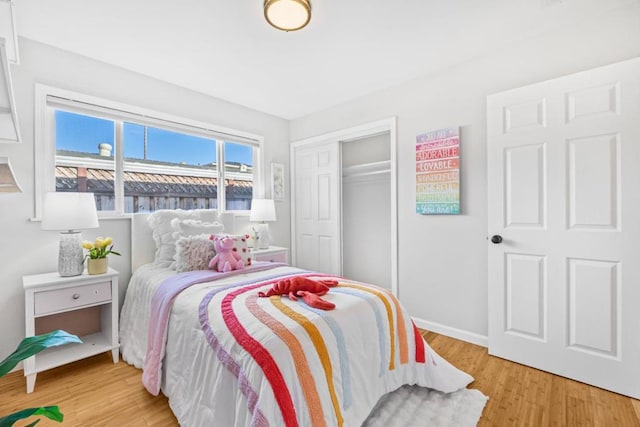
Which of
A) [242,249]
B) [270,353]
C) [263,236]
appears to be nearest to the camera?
[270,353]

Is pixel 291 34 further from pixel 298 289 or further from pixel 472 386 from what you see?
pixel 472 386

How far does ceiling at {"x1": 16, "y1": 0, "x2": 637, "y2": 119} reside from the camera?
1.95m

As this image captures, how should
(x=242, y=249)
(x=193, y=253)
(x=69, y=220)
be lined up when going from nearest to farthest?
1. (x=69, y=220)
2. (x=193, y=253)
3. (x=242, y=249)

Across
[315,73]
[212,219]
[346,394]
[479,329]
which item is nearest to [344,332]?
[346,394]

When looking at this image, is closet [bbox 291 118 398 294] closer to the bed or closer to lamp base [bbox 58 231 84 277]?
the bed

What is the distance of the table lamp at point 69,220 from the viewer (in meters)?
2.04

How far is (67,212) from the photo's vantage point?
6.81 feet

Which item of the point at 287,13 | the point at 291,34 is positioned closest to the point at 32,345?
Result: the point at 287,13

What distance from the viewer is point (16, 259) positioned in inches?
86.6

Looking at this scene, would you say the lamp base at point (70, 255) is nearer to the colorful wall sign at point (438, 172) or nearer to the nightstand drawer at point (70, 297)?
the nightstand drawer at point (70, 297)

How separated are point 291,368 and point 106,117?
9.04 feet

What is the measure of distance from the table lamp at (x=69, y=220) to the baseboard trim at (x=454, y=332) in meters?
3.00

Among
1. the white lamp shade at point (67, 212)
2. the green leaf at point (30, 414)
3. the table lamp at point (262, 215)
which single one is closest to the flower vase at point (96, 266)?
the white lamp shade at point (67, 212)

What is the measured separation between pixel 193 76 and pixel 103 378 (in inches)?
105
